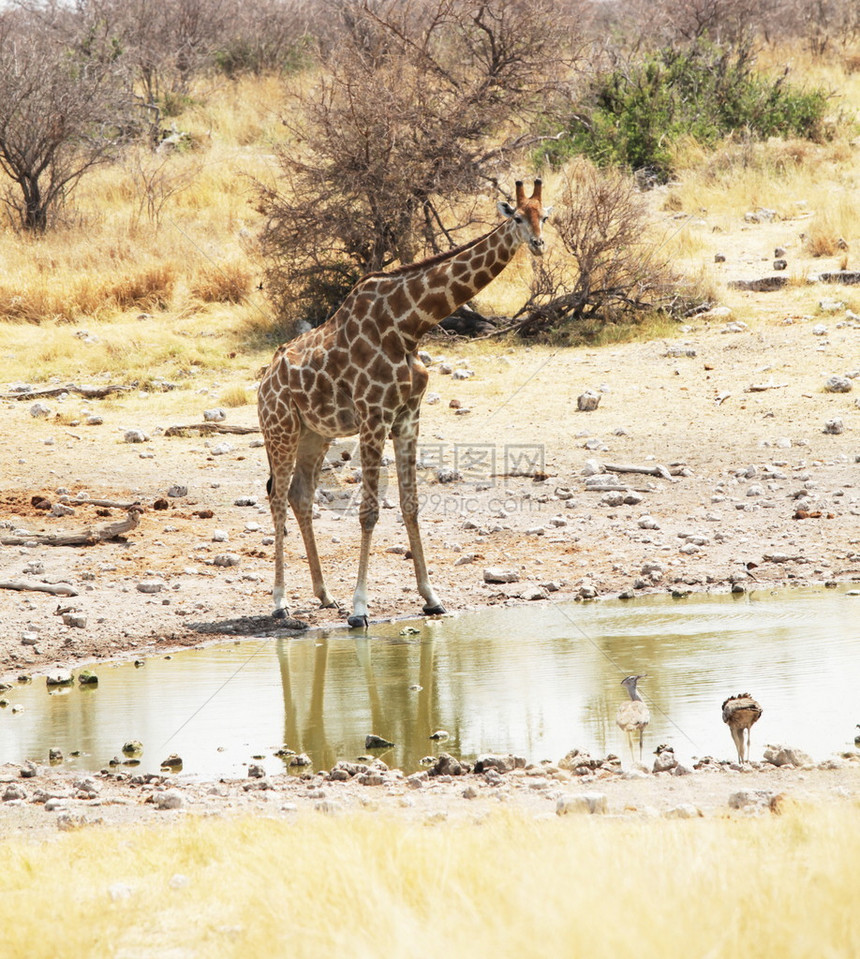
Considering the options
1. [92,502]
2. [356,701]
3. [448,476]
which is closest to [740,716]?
[356,701]

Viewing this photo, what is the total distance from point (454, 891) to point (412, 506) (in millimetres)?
5052

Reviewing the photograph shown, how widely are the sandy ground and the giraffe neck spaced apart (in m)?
2.00

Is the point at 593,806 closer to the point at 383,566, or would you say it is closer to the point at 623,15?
the point at 383,566

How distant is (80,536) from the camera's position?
33.0ft

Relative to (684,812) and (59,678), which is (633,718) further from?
(59,678)

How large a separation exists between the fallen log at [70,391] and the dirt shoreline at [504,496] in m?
0.21

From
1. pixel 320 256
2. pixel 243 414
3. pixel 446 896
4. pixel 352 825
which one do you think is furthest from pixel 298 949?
pixel 320 256

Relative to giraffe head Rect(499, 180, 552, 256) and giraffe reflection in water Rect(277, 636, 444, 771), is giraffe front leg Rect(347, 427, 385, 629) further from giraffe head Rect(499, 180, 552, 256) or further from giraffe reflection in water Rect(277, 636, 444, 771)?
giraffe head Rect(499, 180, 552, 256)

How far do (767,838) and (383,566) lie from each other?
19.4 feet

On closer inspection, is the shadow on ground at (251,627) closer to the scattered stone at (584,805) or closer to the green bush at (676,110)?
the scattered stone at (584,805)

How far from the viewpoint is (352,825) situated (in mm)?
4551

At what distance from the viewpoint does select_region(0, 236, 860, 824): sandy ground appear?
28.3 ft

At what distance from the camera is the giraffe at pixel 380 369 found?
861 cm

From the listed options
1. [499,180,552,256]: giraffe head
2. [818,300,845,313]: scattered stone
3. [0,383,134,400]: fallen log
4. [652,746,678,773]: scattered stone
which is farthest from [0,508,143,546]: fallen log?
[818,300,845,313]: scattered stone
